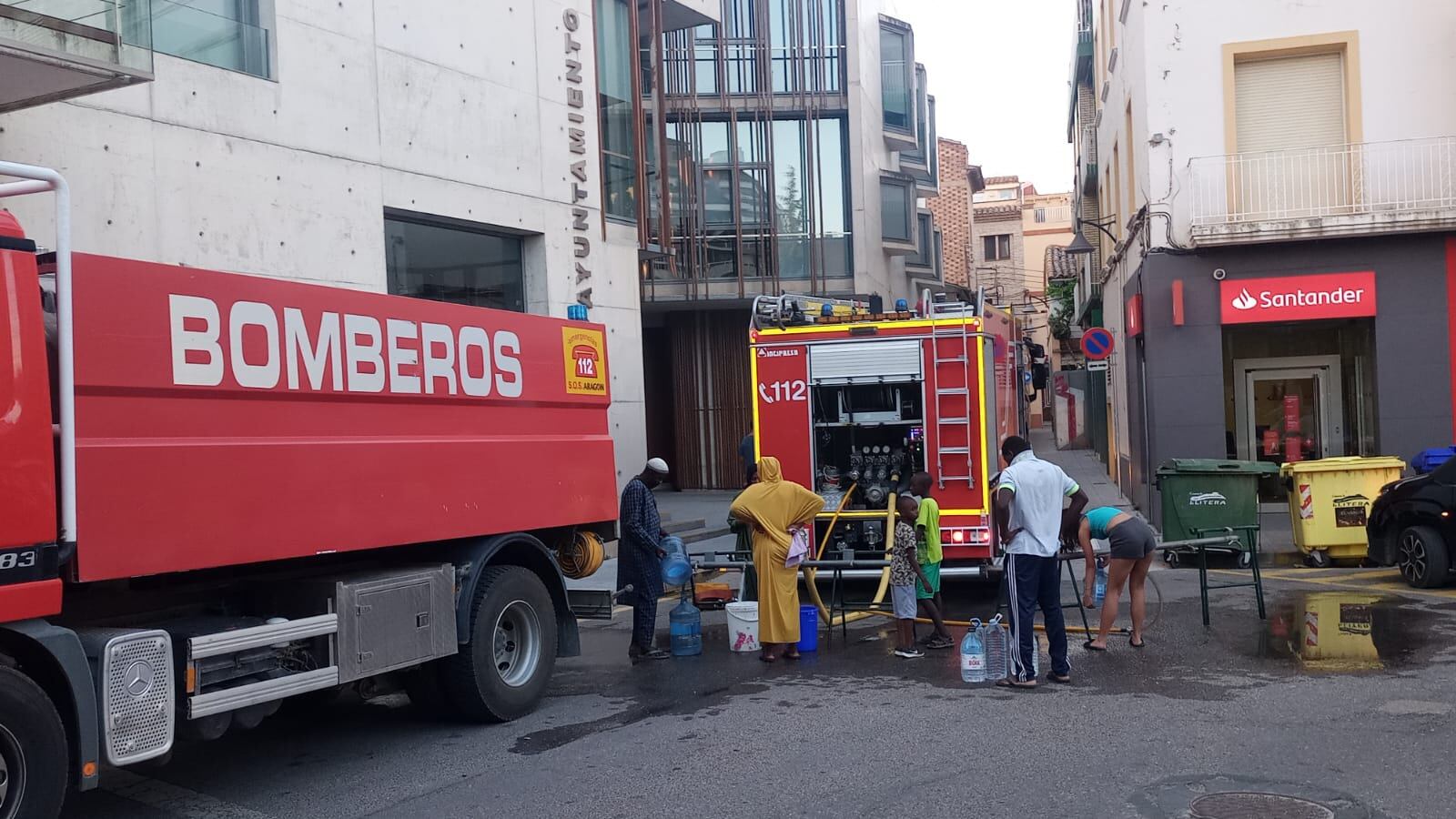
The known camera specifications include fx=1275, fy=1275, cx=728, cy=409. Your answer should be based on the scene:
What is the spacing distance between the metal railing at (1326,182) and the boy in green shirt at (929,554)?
9.31m

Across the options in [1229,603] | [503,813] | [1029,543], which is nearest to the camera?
[503,813]

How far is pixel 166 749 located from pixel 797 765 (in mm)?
2960

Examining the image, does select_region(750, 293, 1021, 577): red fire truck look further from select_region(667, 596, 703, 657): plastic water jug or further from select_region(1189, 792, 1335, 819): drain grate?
select_region(1189, 792, 1335, 819): drain grate

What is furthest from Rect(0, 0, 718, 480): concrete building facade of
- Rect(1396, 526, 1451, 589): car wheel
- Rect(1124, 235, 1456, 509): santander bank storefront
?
Rect(1396, 526, 1451, 589): car wheel

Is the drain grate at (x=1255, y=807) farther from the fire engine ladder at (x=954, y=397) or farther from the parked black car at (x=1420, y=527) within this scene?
the parked black car at (x=1420, y=527)

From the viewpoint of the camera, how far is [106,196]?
10.6 meters

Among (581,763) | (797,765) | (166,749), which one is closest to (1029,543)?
(797,765)

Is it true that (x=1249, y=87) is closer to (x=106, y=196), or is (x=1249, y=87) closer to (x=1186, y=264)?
(x=1186, y=264)

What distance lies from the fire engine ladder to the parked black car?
4.04m

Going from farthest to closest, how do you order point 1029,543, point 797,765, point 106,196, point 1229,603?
point 1229,603 < point 106,196 < point 1029,543 < point 797,765

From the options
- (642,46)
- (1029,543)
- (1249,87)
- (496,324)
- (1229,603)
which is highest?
(642,46)

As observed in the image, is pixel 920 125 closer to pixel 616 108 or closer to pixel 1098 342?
pixel 1098 342

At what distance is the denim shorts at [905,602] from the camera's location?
9445 millimetres

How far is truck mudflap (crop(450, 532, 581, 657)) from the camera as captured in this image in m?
7.53
